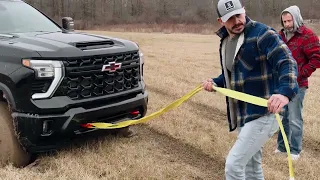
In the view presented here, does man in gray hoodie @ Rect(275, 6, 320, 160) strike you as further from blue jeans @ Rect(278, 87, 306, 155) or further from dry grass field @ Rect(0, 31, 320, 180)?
dry grass field @ Rect(0, 31, 320, 180)

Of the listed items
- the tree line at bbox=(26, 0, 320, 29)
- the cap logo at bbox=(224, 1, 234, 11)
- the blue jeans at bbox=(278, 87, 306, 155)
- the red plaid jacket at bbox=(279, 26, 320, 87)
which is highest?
the cap logo at bbox=(224, 1, 234, 11)

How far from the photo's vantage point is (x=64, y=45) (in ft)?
13.6

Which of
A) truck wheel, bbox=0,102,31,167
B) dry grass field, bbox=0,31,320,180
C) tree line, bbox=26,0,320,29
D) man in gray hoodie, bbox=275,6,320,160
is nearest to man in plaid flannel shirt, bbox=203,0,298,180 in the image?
dry grass field, bbox=0,31,320,180

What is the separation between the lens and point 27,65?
3.86m

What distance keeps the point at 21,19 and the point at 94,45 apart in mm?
1560

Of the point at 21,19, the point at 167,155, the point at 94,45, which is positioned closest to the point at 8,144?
the point at 94,45

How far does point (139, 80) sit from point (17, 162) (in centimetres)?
176

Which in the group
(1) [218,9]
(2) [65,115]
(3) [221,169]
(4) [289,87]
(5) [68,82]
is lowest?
(3) [221,169]

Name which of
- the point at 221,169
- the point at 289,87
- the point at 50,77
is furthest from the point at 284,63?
the point at 50,77

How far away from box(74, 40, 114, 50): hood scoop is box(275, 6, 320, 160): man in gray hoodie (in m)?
2.21

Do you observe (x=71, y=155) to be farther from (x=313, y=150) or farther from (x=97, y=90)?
(x=313, y=150)

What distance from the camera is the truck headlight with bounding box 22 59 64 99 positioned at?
3861mm

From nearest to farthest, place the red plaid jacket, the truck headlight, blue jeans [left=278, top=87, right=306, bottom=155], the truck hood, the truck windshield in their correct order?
1. the truck headlight
2. the truck hood
3. the red plaid jacket
4. blue jeans [left=278, top=87, right=306, bottom=155]
5. the truck windshield

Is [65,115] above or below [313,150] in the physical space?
above
